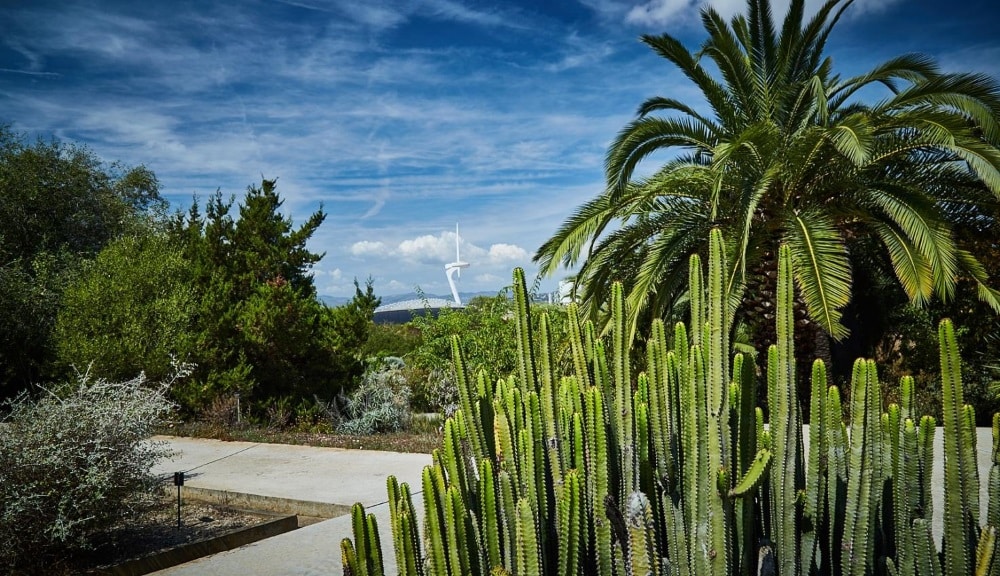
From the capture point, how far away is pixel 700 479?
1915 mm

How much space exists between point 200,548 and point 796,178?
735 centimetres

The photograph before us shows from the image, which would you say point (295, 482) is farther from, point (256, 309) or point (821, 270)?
point (821, 270)

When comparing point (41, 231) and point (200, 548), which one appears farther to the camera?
point (41, 231)

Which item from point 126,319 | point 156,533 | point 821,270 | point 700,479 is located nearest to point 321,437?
point 126,319

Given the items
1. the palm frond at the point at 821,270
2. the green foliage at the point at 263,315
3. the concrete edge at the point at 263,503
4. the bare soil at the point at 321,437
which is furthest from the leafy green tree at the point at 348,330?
the palm frond at the point at 821,270

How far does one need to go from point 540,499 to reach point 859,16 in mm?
13079

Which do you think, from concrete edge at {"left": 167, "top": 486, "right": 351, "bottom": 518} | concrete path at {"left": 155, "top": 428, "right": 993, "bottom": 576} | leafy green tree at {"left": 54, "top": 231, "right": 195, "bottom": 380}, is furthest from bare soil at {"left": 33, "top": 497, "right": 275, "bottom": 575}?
leafy green tree at {"left": 54, "top": 231, "right": 195, "bottom": 380}

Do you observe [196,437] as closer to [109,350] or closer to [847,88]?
[109,350]

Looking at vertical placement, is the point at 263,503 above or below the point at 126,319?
below

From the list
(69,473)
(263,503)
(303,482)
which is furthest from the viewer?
(303,482)

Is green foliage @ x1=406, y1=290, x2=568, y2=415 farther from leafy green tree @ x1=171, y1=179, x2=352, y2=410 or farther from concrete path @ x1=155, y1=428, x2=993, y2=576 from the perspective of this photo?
concrete path @ x1=155, y1=428, x2=993, y2=576

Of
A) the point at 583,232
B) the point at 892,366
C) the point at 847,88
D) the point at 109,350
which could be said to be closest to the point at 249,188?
the point at 109,350

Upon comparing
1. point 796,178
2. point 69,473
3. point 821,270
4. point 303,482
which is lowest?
point 303,482

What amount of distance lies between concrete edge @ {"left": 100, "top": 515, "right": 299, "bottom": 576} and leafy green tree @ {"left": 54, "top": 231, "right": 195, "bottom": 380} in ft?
17.0
